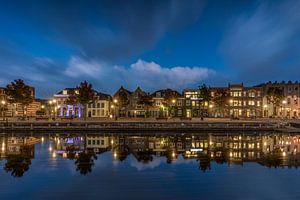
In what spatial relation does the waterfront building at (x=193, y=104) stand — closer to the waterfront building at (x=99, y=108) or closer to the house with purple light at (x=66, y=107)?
the waterfront building at (x=99, y=108)

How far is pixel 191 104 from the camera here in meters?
115

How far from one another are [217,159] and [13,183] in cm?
1727

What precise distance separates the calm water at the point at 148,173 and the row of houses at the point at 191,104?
73.2m

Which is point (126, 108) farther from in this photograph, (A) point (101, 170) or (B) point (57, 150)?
(A) point (101, 170)

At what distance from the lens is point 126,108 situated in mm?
115000

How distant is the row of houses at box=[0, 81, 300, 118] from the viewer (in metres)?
108

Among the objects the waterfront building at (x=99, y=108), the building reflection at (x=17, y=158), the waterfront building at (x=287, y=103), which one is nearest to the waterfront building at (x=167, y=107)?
the waterfront building at (x=99, y=108)

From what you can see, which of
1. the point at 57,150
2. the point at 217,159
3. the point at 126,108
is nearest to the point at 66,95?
the point at 126,108

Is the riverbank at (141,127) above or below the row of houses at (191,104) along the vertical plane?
below

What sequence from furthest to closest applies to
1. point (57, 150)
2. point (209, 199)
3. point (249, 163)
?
point (57, 150) < point (249, 163) < point (209, 199)

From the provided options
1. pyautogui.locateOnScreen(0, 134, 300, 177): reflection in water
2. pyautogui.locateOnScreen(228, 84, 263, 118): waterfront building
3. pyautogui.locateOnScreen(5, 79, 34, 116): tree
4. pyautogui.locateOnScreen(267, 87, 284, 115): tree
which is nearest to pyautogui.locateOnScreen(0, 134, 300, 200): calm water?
pyautogui.locateOnScreen(0, 134, 300, 177): reflection in water

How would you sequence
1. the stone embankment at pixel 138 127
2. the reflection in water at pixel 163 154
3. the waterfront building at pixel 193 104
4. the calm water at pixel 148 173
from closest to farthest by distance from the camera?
the calm water at pixel 148 173
the reflection in water at pixel 163 154
the stone embankment at pixel 138 127
the waterfront building at pixel 193 104

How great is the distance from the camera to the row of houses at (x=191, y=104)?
108 meters

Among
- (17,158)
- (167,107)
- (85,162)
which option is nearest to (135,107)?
(167,107)
